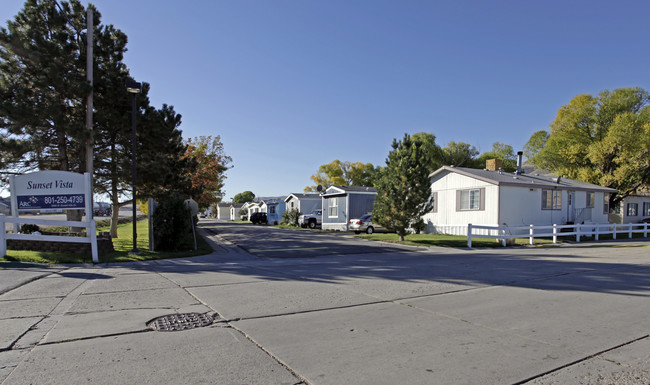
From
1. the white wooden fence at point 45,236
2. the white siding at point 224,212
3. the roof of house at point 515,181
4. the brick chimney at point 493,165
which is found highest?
the brick chimney at point 493,165

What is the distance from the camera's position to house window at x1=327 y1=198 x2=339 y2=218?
32750mm

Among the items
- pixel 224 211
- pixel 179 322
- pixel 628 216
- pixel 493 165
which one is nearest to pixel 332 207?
pixel 493 165

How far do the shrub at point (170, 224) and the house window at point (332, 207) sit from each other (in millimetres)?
17962

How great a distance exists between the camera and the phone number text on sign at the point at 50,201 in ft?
40.7

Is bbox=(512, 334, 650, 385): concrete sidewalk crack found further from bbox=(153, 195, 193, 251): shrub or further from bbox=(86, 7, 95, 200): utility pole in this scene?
bbox=(86, 7, 95, 200): utility pole

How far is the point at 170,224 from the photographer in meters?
15.1

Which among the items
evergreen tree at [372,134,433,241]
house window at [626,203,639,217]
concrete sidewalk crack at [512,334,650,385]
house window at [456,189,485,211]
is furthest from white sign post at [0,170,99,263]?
house window at [626,203,639,217]

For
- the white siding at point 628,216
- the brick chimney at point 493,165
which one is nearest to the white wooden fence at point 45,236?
the brick chimney at point 493,165

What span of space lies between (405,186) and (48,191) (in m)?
14.7

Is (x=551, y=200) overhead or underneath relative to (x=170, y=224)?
overhead

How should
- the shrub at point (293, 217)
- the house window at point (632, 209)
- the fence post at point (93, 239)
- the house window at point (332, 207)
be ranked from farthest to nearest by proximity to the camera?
1. the shrub at point (293, 217)
2. the house window at point (632, 209)
3. the house window at point (332, 207)
4. the fence post at point (93, 239)

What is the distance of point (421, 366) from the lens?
12.6 feet

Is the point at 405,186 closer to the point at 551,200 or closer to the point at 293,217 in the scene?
the point at 551,200

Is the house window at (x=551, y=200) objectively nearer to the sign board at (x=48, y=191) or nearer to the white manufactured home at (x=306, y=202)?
the white manufactured home at (x=306, y=202)
